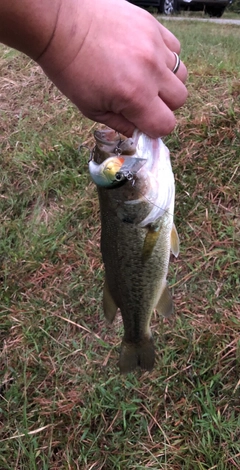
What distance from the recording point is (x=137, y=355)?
73.6 inches

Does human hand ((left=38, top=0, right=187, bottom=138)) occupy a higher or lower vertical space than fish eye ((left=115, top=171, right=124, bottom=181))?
higher

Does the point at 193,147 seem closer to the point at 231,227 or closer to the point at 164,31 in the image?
the point at 231,227

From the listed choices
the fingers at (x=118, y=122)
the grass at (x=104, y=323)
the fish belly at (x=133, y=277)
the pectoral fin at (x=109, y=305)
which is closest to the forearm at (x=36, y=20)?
the fingers at (x=118, y=122)

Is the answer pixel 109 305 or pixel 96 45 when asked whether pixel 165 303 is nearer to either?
pixel 109 305

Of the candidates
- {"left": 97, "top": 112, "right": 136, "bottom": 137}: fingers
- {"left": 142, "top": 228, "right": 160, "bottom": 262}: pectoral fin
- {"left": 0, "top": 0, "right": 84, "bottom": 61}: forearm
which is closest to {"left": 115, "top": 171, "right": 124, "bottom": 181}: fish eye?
{"left": 97, "top": 112, "right": 136, "bottom": 137}: fingers

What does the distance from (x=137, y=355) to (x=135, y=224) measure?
2.18ft

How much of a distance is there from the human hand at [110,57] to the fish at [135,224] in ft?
0.49

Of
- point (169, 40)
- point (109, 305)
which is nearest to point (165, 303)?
point (109, 305)

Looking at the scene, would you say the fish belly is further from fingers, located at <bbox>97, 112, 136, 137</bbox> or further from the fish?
fingers, located at <bbox>97, 112, 136, 137</bbox>

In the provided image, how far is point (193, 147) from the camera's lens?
303 centimetres

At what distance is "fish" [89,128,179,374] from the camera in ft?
4.35

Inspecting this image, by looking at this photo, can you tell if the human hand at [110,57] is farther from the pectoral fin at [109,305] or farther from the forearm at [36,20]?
the pectoral fin at [109,305]

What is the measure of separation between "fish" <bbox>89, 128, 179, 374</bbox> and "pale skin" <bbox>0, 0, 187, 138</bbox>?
169mm

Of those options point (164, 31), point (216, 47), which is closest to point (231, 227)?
point (164, 31)
